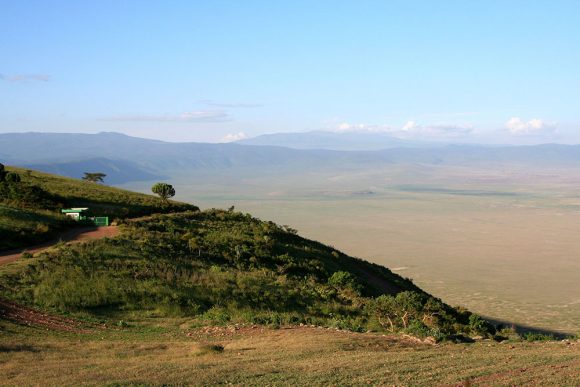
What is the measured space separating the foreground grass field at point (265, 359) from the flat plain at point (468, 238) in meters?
22.3

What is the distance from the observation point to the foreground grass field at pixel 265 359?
11.7 m

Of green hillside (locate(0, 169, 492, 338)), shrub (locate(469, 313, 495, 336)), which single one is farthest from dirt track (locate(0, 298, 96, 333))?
shrub (locate(469, 313, 495, 336))

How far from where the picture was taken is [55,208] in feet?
118

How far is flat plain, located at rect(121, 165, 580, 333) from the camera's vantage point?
43000 millimetres

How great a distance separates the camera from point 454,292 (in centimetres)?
4525

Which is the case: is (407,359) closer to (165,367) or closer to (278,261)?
(165,367)

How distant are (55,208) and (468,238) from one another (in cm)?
5242

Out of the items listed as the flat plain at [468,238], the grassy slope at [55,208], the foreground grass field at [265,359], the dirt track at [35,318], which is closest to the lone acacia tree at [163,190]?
the grassy slope at [55,208]

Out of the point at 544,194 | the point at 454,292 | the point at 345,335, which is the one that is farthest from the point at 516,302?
the point at 544,194

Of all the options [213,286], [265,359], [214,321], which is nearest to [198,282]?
[213,286]

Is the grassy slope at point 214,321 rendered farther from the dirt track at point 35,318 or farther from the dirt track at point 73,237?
the dirt track at point 73,237

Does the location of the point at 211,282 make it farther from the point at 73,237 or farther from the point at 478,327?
the point at 478,327

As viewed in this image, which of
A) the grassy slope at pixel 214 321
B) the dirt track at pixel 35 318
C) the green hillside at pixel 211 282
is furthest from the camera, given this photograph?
the green hillside at pixel 211 282

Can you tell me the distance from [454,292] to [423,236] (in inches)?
1189
